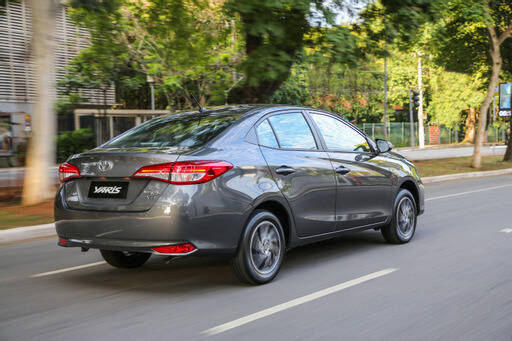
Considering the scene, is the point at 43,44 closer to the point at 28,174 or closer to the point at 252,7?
the point at 28,174

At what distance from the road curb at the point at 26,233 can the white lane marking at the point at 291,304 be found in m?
4.84

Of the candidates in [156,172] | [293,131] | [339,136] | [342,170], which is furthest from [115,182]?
[339,136]

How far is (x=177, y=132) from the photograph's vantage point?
18.1 ft

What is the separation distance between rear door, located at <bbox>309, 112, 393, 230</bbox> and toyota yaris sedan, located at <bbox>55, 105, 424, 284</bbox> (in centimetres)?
2

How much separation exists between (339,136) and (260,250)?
188 cm

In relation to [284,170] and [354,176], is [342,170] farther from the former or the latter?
[284,170]

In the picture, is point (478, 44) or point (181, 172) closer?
point (181, 172)

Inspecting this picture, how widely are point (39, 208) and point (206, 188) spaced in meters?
6.53

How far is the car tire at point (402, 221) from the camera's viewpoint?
7.27 m

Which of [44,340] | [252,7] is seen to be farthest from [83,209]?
[252,7]

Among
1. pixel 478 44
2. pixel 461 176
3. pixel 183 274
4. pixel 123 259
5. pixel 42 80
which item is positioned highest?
pixel 478 44

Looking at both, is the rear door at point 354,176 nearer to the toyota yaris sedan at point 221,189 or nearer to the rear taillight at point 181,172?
the toyota yaris sedan at point 221,189

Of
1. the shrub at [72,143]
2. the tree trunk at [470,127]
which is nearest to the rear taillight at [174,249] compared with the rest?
the shrub at [72,143]

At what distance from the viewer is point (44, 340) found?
3.94 metres
